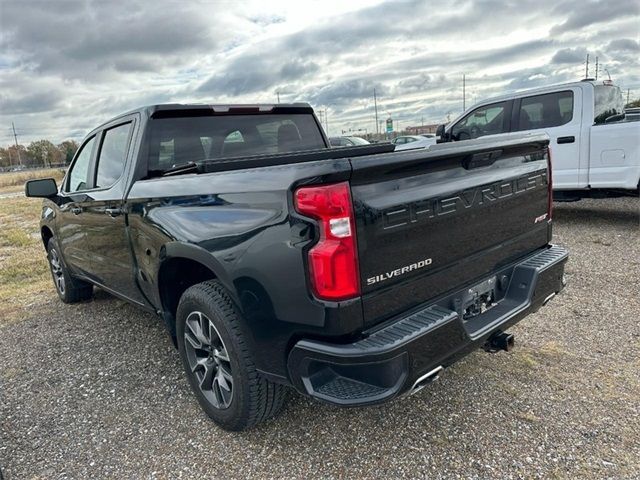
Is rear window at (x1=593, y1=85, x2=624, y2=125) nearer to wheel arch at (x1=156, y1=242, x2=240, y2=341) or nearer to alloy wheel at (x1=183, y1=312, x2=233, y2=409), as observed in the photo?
wheel arch at (x1=156, y1=242, x2=240, y2=341)

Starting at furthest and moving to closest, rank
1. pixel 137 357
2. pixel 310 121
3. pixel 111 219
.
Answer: pixel 310 121 < pixel 137 357 < pixel 111 219

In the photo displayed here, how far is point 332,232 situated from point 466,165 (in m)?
0.90

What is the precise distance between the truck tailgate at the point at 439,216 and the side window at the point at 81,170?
10.5ft

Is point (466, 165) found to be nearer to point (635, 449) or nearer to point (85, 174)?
point (635, 449)

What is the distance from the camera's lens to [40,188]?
14.5ft

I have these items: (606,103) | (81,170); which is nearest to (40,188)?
(81,170)

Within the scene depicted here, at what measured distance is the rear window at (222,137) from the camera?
3.38 meters

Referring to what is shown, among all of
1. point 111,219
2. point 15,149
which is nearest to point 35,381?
point 111,219

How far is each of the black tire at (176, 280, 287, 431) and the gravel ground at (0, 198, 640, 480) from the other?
0.18 meters

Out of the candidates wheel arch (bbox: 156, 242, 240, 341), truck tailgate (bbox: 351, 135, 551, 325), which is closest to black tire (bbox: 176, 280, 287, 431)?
wheel arch (bbox: 156, 242, 240, 341)

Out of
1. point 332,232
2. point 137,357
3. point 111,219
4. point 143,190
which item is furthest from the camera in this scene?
point 137,357

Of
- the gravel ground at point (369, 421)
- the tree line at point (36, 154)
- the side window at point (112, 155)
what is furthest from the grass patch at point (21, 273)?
the tree line at point (36, 154)

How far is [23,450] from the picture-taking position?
277 cm

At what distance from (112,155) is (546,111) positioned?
613 centimetres
